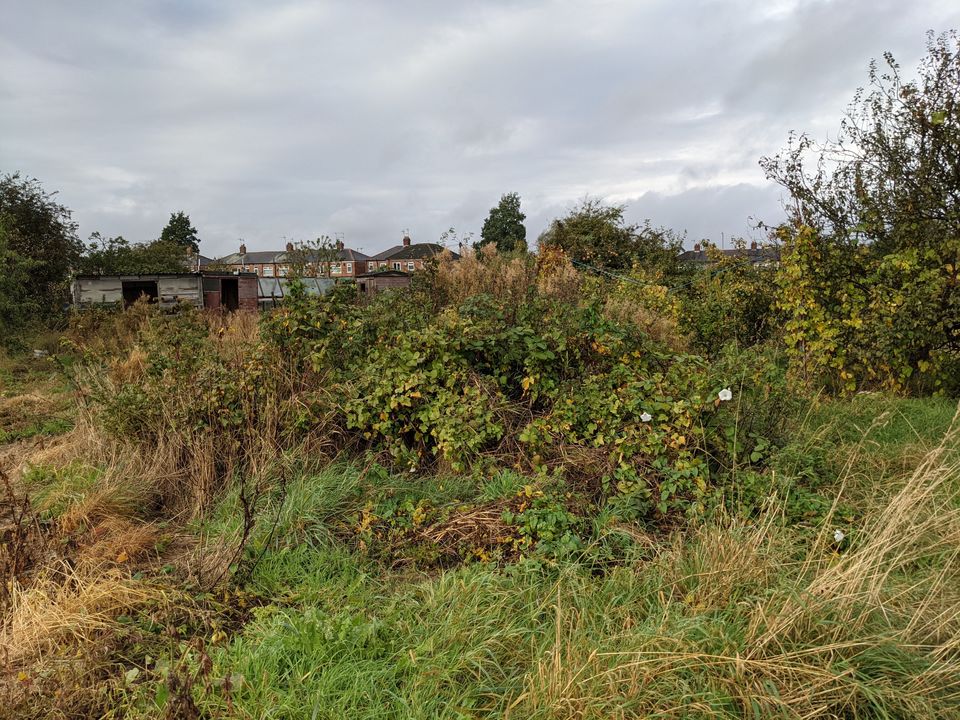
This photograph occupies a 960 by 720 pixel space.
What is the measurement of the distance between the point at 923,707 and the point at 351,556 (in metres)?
2.48

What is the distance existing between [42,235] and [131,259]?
10.8m

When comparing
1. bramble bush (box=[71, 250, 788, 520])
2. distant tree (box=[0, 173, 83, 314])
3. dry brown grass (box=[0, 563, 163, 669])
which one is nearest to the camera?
dry brown grass (box=[0, 563, 163, 669])

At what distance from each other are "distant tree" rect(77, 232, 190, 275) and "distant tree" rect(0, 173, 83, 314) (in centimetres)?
97

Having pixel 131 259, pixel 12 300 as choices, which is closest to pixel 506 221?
pixel 131 259

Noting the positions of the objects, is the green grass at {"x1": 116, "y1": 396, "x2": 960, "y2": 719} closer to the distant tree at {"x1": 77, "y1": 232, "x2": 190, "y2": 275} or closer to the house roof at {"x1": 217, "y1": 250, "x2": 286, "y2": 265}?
the distant tree at {"x1": 77, "y1": 232, "x2": 190, "y2": 275}

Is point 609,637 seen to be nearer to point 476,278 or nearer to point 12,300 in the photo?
point 476,278

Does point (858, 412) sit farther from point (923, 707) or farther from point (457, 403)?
point (923, 707)

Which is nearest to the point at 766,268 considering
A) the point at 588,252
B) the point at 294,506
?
the point at 294,506

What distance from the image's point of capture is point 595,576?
10.1 feet

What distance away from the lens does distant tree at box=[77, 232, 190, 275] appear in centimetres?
2584

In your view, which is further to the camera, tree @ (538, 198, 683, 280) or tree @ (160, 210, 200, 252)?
tree @ (160, 210, 200, 252)

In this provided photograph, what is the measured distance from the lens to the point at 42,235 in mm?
20031

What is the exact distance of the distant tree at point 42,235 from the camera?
18188mm

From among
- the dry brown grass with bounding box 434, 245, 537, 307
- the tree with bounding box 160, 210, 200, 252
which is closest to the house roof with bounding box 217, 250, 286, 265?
the tree with bounding box 160, 210, 200, 252
